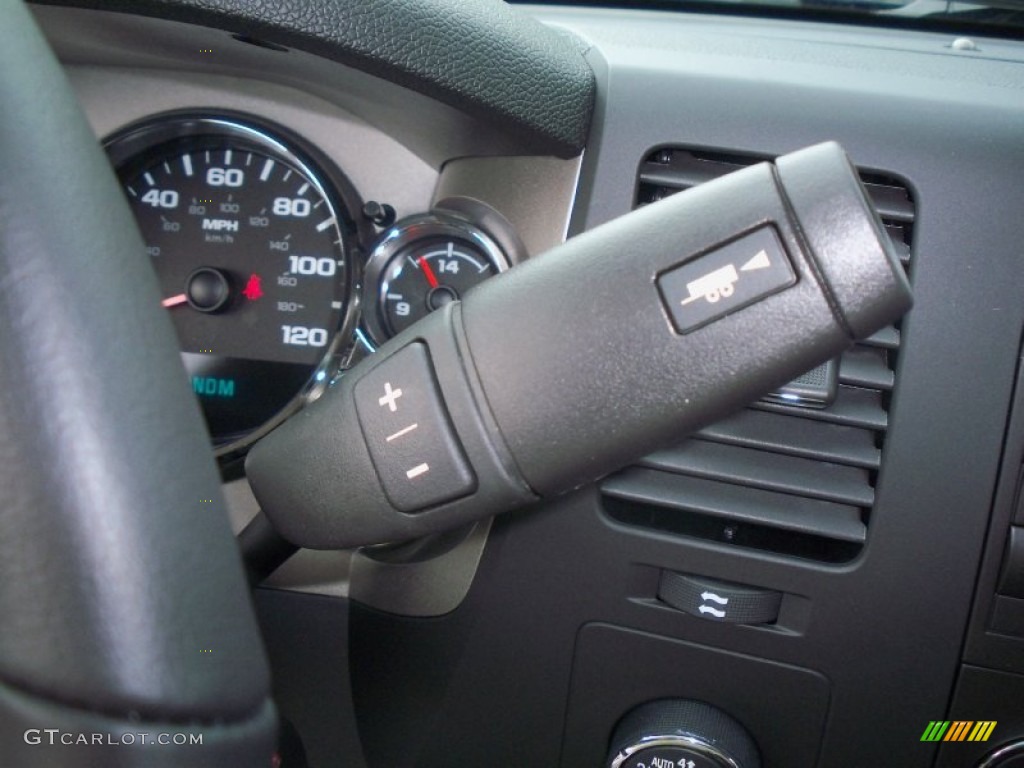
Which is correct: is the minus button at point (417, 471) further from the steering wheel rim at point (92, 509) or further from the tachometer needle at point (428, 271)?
the tachometer needle at point (428, 271)

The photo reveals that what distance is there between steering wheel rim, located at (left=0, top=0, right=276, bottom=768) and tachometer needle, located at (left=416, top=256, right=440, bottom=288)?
65 centimetres

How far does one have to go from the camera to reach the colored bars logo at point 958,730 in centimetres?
113

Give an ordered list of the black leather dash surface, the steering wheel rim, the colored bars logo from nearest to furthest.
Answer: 1. the steering wheel rim
2. the black leather dash surface
3. the colored bars logo

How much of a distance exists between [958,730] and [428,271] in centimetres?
76

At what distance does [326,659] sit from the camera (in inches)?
52.6

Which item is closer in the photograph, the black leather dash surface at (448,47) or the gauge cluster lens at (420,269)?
the black leather dash surface at (448,47)

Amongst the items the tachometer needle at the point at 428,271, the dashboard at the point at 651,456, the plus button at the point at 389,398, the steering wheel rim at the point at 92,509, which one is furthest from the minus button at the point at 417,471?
the tachometer needle at the point at 428,271

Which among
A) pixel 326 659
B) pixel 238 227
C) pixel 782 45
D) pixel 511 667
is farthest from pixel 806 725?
pixel 238 227

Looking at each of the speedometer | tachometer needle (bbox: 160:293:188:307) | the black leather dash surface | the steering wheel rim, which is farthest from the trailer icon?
tachometer needle (bbox: 160:293:188:307)

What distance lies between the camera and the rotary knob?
114cm

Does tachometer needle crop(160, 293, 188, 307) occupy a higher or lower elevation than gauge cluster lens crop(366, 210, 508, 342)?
lower

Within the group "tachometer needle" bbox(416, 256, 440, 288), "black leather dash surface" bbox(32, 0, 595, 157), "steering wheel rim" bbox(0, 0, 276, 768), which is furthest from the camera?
"tachometer needle" bbox(416, 256, 440, 288)

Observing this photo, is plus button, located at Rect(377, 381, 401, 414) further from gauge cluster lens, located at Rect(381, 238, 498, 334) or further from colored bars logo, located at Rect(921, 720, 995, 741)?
colored bars logo, located at Rect(921, 720, 995, 741)

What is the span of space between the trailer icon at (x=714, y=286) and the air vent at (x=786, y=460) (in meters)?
0.38
